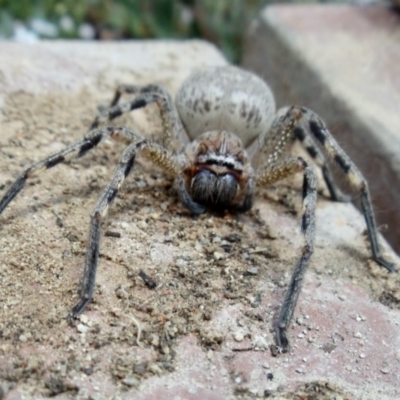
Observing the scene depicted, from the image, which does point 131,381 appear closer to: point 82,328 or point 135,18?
point 82,328

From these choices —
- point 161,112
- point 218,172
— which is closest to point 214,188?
point 218,172

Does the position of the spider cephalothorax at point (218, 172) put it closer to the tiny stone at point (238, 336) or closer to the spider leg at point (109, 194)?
the spider leg at point (109, 194)

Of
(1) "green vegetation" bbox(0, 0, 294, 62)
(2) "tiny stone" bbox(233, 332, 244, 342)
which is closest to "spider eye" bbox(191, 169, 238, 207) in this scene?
(2) "tiny stone" bbox(233, 332, 244, 342)

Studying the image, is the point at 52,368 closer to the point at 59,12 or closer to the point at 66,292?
the point at 66,292

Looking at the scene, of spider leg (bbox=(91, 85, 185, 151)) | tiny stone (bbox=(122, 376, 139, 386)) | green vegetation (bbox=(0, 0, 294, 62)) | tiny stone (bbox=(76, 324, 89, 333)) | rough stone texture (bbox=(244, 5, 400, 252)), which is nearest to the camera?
tiny stone (bbox=(122, 376, 139, 386))

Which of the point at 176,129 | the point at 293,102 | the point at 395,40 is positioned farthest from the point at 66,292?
the point at 395,40

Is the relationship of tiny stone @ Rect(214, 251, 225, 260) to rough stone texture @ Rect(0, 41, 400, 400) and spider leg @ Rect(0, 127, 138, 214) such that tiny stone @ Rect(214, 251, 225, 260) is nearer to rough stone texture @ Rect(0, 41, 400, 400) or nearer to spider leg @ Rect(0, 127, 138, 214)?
rough stone texture @ Rect(0, 41, 400, 400)

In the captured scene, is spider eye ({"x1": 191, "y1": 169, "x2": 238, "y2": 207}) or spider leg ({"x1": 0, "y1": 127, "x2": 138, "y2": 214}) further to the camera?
spider eye ({"x1": 191, "y1": 169, "x2": 238, "y2": 207})
